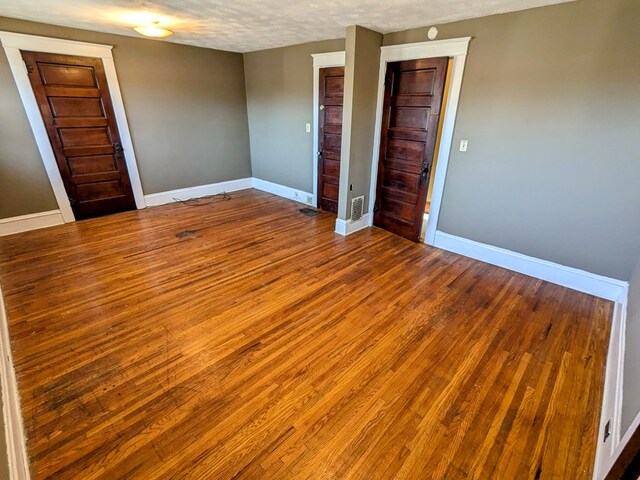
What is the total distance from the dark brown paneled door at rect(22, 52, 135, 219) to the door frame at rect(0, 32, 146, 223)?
0.05 meters

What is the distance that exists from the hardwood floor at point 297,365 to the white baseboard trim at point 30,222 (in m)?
0.50

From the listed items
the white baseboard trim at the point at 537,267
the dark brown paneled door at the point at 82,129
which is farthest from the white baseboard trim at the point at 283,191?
the white baseboard trim at the point at 537,267

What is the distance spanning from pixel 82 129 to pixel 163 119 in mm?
1102

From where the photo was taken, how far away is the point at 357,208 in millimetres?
4207

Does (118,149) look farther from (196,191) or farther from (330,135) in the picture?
(330,135)

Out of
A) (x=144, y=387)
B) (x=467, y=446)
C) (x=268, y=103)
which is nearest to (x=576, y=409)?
(x=467, y=446)

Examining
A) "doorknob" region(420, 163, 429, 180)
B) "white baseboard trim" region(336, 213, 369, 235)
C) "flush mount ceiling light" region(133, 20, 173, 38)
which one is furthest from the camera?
"white baseboard trim" region(336, 213, 369, 235)

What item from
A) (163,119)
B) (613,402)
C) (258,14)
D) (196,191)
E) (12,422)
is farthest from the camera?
(196,191)

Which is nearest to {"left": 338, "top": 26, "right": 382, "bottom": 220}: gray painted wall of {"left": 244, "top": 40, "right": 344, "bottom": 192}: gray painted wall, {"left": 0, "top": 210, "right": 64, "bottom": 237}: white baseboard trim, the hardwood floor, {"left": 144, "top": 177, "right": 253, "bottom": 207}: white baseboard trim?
{"left": 244, "top": 40, "right": 344, "bottom": 192}: gray painted wall

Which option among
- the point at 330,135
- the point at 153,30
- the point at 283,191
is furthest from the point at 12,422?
the point at 283,191

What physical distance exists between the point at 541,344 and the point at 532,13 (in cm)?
280

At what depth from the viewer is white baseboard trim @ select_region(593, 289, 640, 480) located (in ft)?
4.35

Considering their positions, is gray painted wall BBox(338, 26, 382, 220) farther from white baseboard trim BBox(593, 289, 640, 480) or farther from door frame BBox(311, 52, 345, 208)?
white baseboard trim BBox(593, 289, 640, 480)

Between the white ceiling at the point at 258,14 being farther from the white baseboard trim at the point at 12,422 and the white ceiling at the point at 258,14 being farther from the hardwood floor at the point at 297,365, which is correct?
the white baseboard trim at the point at 12,422
